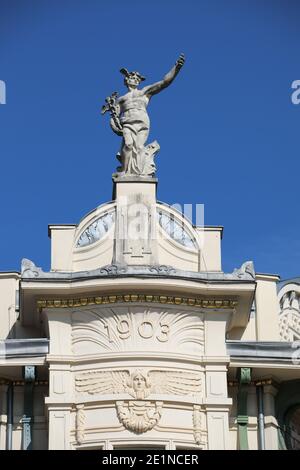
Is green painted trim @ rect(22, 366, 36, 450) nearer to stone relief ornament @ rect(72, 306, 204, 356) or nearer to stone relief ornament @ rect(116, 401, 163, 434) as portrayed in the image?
stone relief ornament @ rect(72, 306, 204, 356)

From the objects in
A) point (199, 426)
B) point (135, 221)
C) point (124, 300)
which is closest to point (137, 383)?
point (199, 426)

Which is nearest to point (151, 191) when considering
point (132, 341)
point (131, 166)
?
point (131, 166)

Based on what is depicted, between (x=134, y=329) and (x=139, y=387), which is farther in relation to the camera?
(x=134, y=329)

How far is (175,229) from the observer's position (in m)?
31.2

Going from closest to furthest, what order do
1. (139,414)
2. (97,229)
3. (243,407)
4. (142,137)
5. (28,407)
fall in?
(139,414) → (28,407) → (243,407) → (97,229) → (142,137)

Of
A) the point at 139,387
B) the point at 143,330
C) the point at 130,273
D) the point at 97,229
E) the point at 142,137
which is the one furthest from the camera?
the point at 142,137

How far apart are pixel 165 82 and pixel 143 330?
5.13 meters

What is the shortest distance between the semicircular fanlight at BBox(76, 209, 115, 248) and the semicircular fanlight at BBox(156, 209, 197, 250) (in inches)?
34.9

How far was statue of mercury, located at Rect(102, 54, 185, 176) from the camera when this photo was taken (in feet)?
104

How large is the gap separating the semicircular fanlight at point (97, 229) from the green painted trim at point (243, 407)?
356cm

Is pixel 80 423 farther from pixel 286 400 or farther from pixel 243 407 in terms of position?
pixel 286 400

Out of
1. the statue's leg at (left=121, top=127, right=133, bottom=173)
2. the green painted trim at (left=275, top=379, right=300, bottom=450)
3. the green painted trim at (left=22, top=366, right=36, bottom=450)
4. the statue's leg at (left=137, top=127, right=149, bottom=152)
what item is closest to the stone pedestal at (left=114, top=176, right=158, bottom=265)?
the statue's leg at (left=121, top=127, right=133, bottom=173)

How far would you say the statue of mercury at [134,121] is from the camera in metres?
31.8

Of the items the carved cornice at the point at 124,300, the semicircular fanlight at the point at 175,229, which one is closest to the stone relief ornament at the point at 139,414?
the carved cornice at the point at 124,300
